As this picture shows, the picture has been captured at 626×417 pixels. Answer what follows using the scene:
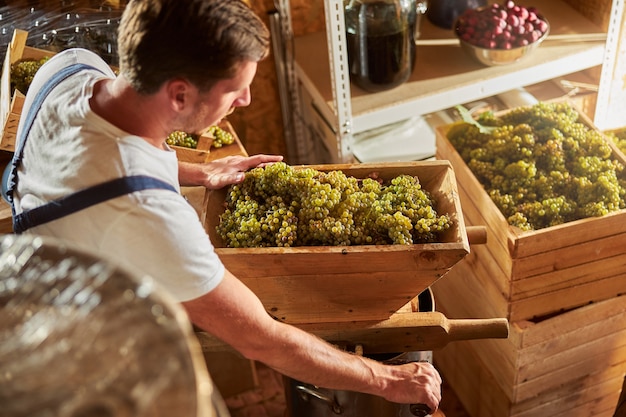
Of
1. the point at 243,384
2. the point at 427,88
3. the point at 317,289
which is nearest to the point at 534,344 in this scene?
the point at 317,289

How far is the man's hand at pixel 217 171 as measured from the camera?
1.58m

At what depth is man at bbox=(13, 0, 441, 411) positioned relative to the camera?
1.13m

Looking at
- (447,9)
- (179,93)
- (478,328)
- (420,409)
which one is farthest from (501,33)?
(179,93)

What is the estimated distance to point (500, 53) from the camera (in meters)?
2.40

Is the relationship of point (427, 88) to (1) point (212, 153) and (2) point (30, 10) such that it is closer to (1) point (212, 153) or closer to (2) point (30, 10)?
(1) point (212, 153)

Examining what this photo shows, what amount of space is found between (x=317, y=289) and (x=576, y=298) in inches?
34.0

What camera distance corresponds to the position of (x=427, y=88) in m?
2.40

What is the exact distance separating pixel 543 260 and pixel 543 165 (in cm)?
28

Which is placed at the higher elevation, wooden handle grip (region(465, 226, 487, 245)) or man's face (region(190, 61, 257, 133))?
man's face (region(190, 61, 257, 133))

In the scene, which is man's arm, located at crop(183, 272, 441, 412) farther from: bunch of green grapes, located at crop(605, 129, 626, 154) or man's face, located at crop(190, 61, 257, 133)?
bunch of green grapes, located at crop(605, 129, 626, 154)

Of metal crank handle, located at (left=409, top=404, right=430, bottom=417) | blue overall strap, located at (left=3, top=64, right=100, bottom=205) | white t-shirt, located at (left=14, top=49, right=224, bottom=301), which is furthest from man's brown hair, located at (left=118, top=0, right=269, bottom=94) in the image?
metal crank handle, located at (left=409, top=404, right=430, bottom=417)

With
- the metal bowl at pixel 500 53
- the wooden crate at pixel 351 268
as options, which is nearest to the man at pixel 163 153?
the wooden crate at pixel 351 268

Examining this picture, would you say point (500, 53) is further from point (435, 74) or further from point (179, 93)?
point (179, 93)

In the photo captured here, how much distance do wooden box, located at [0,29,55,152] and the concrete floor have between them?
49.5 inches
